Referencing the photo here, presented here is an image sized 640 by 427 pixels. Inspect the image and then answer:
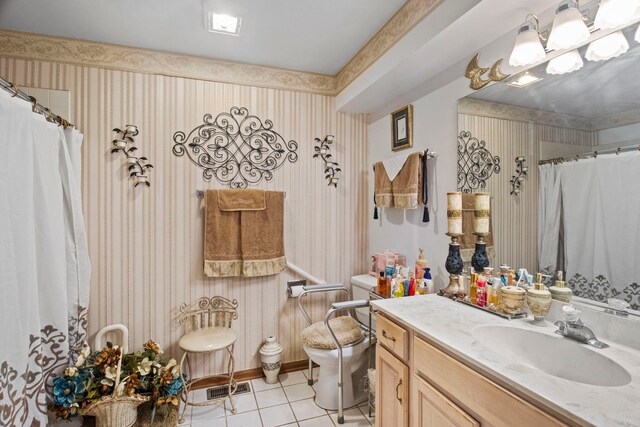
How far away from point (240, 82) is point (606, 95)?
229cm

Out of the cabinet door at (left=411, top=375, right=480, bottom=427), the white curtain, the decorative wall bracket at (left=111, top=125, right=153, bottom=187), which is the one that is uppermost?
the decorative wall bracket at (left=111, top=125, right=153, bottom=187)

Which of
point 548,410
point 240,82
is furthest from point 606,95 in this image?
point 240,82

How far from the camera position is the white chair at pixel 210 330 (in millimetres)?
2092

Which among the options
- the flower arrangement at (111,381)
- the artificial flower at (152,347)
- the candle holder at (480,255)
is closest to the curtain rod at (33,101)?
the flower arrangement at (111,381)

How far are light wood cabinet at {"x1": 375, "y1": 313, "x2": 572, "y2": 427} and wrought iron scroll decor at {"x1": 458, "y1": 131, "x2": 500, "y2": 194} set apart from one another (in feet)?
2.99

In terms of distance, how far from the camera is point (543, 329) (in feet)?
3.98

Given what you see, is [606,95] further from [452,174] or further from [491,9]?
[452,174]

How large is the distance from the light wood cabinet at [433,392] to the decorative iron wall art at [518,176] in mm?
884

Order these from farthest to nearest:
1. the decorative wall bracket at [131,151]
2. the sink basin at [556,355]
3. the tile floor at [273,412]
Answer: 1. the decorative wall bracket at [131,151]
2. the tile floor at [273,412]
3. the sink basin at [556,355]

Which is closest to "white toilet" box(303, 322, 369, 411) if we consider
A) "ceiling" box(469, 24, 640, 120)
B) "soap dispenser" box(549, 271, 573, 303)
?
"soap dispenser" box(549, 271, 573, 303)

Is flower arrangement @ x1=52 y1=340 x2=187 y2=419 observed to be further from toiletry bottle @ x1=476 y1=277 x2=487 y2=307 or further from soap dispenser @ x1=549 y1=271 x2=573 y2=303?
soap dispenser @ x1=549 y1=271 x2=573 y2=303

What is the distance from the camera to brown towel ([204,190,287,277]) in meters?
2.33

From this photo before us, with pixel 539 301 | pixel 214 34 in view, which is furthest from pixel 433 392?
pixel 214 34

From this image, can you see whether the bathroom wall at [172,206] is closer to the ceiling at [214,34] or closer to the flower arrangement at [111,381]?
the ceiling at [214,34]
